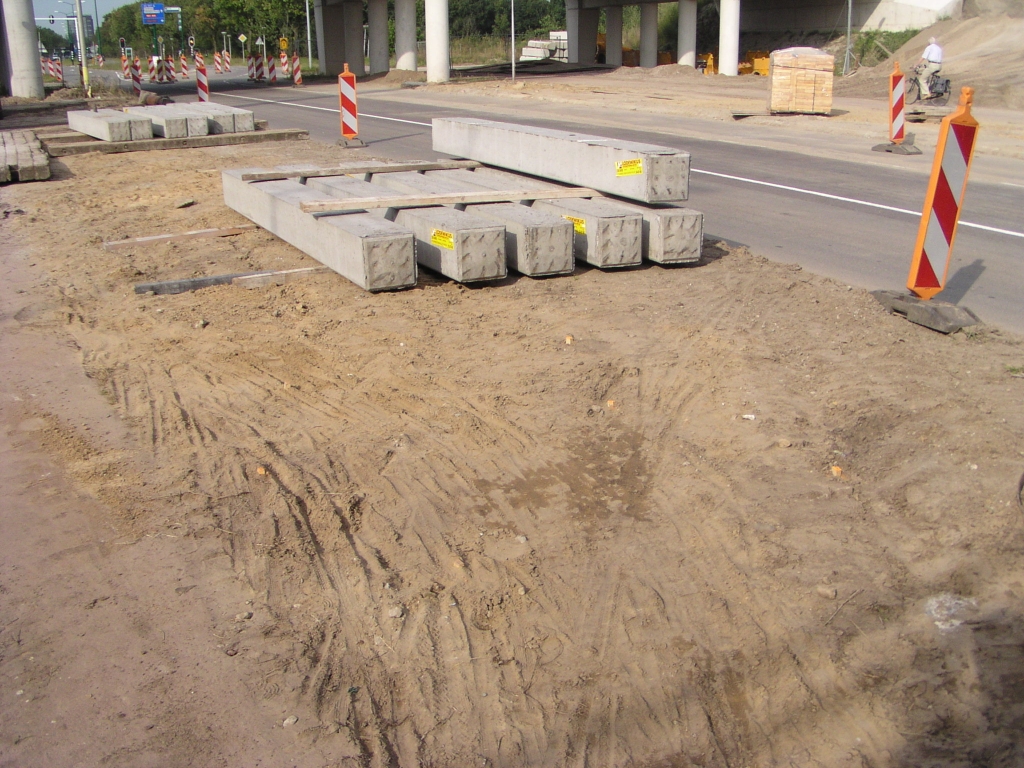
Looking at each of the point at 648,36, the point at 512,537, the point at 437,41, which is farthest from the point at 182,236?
the point at 648,36

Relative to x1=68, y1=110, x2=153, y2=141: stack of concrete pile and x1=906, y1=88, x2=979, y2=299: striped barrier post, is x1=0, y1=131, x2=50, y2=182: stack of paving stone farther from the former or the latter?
x1=906, y1=88, x2=979, y2=299: striped barrier post

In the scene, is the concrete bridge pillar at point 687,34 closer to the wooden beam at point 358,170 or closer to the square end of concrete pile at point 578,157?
the square end of concrete pile at point 578,157

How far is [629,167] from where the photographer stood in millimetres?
7934

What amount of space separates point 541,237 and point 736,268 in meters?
1.88

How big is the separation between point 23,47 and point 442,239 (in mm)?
30479

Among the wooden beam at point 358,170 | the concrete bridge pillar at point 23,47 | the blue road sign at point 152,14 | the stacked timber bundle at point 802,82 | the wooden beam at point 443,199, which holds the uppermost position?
the blue road sign at point 152,14

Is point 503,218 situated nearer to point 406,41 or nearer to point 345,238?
point 345,238

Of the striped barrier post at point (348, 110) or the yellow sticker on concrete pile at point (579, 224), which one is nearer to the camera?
the yellow sticker on concrete pile at point (579, 224)

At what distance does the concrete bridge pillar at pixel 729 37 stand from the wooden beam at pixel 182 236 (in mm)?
35064

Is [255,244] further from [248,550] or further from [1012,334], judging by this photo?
[1012,334]

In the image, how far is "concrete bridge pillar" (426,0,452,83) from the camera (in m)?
35.9

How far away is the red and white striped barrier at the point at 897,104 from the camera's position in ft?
53.0

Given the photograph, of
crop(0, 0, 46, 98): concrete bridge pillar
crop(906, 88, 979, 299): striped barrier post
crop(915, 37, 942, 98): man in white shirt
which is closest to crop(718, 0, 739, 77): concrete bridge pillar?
crop(915, 37, 942, 98): man in white shirt

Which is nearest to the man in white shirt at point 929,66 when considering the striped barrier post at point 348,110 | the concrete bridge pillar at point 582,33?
the striped barrier post at point 348,110
